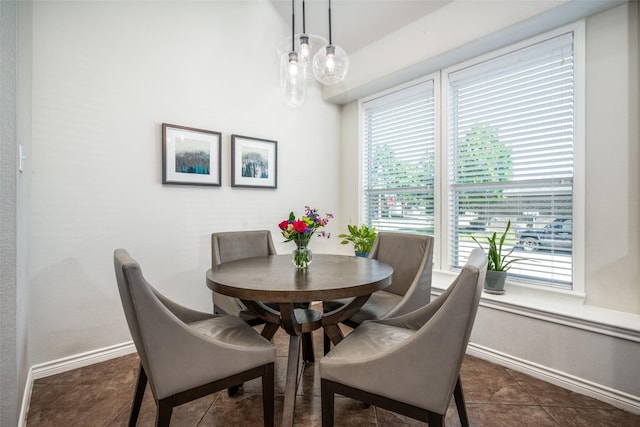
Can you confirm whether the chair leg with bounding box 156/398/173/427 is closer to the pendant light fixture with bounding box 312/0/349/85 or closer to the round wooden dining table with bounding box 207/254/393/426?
the round wooden dining table with bounding box 207/254/393/426

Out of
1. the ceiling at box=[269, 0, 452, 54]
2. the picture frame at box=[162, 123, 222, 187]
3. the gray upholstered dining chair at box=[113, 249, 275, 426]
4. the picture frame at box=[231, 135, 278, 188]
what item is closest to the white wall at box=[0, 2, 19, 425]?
the gray upholstered dining chair at box=[113, 249, 275, 426]

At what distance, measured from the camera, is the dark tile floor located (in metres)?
1.65

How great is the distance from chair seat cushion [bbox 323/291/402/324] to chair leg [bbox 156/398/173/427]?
1.06 m

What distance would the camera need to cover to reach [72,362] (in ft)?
7.18

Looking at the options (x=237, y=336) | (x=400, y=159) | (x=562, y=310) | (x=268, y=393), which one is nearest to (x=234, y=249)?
(x=237, y=336)

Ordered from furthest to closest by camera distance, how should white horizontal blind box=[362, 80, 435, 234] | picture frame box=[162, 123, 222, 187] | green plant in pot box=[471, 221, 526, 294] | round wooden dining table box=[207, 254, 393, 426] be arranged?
white horizontal blind box=[362, 80, 435, 234] < picture frame box=[162, 123, 222, 187] < green plant in pot box=[471, 221, 526, 294] < round wooden dining table box=[207, 254, 393, 426]

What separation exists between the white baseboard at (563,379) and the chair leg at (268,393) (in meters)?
1.73

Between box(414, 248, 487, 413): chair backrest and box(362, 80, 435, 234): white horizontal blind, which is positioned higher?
box(362, 80, 435, 234): white horizontal blind

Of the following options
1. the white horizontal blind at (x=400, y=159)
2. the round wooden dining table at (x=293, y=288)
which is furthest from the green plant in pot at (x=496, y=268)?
the round wooden dining table at (x=293, y=288)

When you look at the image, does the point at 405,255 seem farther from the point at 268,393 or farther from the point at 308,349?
the point at 268,393

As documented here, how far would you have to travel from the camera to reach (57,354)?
2150 mm

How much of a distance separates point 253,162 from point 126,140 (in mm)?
1106

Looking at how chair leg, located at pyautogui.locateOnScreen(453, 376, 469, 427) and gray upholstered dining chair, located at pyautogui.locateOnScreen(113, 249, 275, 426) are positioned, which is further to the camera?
chair leg, located at pyautogui.locateOnScreen(453, 376, 469, 427)

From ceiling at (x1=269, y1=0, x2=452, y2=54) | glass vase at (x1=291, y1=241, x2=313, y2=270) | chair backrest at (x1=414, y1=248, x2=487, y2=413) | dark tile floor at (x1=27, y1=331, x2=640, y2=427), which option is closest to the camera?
chair backrest at (x1=414, y1=248, x2=487, y2=413)
